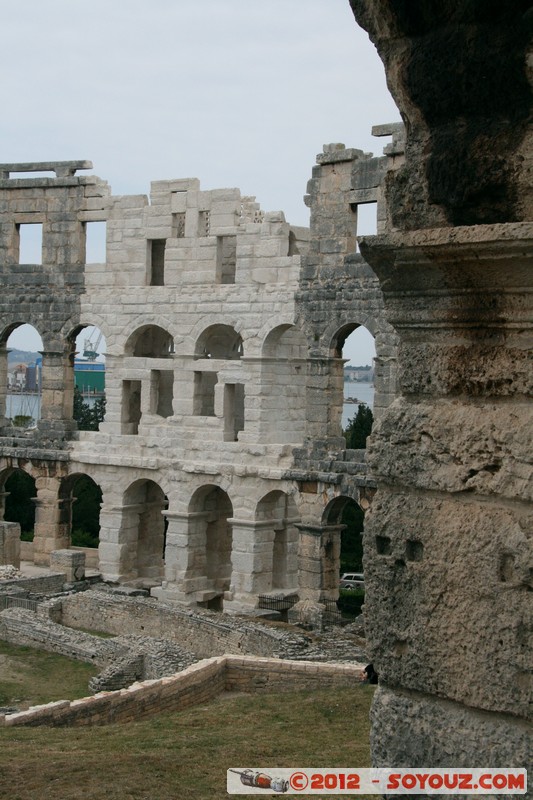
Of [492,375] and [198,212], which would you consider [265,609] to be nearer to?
[198,212]

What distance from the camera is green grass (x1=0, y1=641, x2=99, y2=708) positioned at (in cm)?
1962

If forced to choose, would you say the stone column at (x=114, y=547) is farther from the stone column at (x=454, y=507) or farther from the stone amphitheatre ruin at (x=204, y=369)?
the stone column at (x=454, y=507)

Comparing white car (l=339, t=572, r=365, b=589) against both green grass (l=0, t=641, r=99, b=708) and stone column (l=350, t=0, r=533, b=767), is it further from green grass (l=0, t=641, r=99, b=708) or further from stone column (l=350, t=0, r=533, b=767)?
stone column (l=350, t=0, r=533, b=767)

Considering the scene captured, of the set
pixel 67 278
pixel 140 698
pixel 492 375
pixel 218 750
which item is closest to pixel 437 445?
pixel 492 375

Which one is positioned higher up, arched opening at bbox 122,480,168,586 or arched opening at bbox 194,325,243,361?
arched opening at bbox 194,325,243,361

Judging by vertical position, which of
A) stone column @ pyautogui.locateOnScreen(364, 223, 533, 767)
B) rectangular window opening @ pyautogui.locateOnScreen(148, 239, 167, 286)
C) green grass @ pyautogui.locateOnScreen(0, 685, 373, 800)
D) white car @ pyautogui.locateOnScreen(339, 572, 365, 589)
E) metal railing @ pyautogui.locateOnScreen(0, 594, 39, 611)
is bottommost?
white car @ pyautogui.locateOnScreen(339, 572, 365, 589)

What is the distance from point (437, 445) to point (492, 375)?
0.32m

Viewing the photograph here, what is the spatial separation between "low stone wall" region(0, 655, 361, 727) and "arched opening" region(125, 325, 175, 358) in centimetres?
1304

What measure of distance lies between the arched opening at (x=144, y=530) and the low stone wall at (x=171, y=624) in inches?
101

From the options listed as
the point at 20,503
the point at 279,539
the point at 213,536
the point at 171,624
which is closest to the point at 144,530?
the point at 213,536

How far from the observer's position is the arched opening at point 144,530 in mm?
29625

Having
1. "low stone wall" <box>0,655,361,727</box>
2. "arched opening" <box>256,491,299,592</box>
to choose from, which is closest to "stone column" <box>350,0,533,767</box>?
"low stone wall" <box>0,655,361,727</box>

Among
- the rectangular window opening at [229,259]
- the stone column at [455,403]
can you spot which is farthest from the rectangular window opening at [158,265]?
the stone column at [455,403]

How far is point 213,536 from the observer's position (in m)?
29.7
